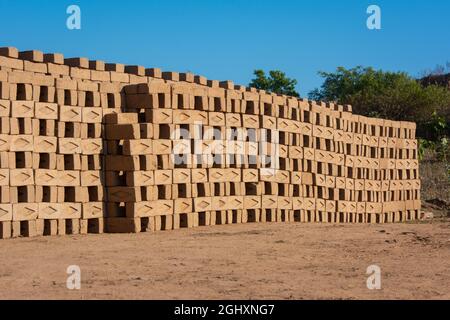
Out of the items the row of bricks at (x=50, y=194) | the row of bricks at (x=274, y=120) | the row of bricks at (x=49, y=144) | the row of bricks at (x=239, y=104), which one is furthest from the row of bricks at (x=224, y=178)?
the row of bricks at (x=239, y=104)

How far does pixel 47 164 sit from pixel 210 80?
473 cm

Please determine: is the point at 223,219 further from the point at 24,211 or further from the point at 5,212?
the point at 5,212

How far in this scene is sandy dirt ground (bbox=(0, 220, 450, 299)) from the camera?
259 inches

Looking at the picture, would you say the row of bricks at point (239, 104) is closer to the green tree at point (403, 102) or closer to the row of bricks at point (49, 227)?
the row of bricks at point (49, 227)

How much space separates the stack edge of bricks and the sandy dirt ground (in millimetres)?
649

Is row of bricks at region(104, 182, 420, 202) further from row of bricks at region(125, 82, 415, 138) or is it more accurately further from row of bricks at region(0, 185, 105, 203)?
row of bricks at region(125, 82, 415, 138)

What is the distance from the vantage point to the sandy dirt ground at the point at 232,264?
259 inches

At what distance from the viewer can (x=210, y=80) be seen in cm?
1493

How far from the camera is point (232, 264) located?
27.1ft

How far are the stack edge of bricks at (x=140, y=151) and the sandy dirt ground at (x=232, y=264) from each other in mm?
649

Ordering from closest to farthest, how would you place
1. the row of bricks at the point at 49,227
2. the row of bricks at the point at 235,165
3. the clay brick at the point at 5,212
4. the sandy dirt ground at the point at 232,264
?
the sandy dirt ground at the point at 232,264
the clay brick at the point at 5,212
the row of bricks at the point at 49,227
the row of bricks at the point at 235,165
